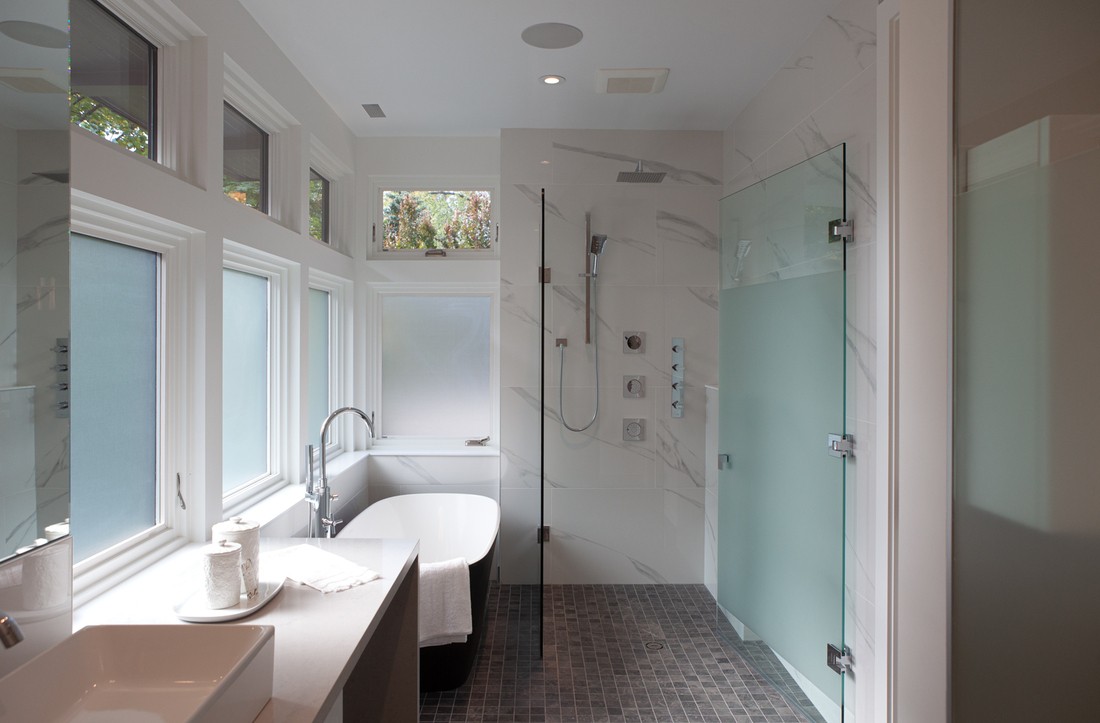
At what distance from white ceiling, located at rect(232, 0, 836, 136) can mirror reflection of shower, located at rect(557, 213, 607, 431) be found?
0.68 metres

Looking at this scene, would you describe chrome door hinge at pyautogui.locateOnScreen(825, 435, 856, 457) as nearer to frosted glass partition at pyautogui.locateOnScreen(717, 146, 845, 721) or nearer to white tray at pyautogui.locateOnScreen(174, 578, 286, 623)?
frosted glass partition at pyautogui.locateOnScreen(717, 146, 845, 721)

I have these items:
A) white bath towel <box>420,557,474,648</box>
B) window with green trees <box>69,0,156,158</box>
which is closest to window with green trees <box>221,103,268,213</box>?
window with green trees <box>69,0,156,158</box>

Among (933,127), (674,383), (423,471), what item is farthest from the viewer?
(423,471)

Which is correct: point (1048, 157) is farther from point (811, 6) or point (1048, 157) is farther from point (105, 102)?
point (105, 102)

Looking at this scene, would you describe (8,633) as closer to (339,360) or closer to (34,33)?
(34,33)

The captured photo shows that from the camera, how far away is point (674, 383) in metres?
3.53

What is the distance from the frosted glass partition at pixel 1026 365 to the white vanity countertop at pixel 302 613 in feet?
3.47

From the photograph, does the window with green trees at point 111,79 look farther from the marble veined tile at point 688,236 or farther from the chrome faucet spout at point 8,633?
the marble veined tile at point 688,236

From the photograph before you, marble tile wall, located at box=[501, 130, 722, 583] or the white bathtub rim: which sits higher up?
marble tile wall, located at box=[501, 130, 722, 583]

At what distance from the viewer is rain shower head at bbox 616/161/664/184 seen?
10.7 feet

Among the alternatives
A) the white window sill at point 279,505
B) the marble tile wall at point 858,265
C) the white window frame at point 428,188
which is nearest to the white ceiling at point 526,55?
the marble tile wall at point 858,265

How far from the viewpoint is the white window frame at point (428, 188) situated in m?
3.88

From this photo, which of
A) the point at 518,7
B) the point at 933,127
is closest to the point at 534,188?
the point at 518,7

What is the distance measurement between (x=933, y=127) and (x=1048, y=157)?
7.2 inches
